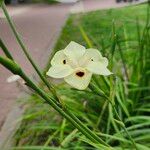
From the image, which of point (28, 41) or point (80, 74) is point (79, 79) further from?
point (28, 41)

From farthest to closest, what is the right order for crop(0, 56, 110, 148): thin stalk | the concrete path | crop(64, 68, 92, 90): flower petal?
1. the concrete path
2. crop(64, 68, 92, 90): flower petal
3. crop(0, 56, 110, 148): thin stalk

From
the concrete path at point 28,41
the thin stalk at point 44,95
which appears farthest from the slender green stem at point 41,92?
the concrete path at point 28,41

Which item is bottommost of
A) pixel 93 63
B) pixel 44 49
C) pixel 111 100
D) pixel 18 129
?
pixel 44 49

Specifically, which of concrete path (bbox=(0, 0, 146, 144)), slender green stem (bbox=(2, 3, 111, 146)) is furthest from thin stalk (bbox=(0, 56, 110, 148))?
concrete path (bbox=(0, 0, 146, 144))

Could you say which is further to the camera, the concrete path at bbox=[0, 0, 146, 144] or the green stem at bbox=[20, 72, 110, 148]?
the concrete path at bbox=[0, 0, 146, 144]

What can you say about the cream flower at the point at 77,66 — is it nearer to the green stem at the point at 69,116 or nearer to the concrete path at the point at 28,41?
the green stem at the point at 69,116

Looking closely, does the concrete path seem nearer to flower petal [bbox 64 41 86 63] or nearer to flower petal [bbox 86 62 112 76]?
flower petal [bbox 64 41 86 63]

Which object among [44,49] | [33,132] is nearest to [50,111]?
[33,132]

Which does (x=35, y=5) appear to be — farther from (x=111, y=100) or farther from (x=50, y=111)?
(x=111, y=100)

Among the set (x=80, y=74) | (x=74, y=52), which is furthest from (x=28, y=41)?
(x=80, y=74)
